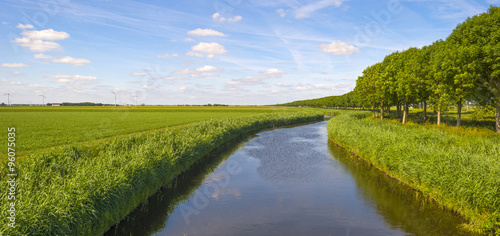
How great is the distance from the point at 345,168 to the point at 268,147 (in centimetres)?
1204

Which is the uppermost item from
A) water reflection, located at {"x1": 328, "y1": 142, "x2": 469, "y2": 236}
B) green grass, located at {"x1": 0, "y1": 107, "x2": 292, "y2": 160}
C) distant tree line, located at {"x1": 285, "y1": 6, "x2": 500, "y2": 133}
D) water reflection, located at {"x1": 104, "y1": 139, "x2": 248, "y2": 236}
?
distant tree line, located at {"x1": 285, "y1": 6, "x2": 500, "y2": 133}

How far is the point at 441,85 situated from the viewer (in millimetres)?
36719

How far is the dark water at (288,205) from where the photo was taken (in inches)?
469

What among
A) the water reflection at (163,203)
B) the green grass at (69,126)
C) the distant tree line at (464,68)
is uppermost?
the distant tree line at (464,68)

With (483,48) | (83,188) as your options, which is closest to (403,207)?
(83,188)

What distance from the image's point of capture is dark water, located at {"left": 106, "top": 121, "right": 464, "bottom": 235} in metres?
11.9

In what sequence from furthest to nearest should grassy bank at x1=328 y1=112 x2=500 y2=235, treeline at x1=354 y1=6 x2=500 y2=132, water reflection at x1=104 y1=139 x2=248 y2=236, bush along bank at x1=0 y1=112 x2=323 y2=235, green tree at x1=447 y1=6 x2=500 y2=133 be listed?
treeline at x1=354 y1=6 x2=500 y2=132
green tree at x1=447 y1=6 x2=500 y2=133
water reflection at x1=104 y1=139 x2=248 y2=236
grassy bank at x1=328 y1=112 x2=500 y2=235
bush along bank at x1=0 y1=112 x2=323 y2=235

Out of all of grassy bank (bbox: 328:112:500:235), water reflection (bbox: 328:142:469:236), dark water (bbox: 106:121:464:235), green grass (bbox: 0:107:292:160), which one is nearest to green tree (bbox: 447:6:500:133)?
grassy bank (bbox: 328:112:500:235)

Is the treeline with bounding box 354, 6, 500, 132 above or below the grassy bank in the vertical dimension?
above

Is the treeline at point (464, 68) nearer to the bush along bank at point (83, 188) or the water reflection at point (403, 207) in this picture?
the water reflection at point (403, 207)

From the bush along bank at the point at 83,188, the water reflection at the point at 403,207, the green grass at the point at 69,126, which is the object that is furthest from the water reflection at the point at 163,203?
the green grass at the point at 69,126

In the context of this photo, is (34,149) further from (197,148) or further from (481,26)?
(481,26)

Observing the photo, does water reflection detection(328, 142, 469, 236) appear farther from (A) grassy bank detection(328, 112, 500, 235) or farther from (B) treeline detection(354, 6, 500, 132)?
(B) treeline detection(354, 6, 500, 132)

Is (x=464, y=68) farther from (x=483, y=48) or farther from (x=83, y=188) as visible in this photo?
(x=83, y=188)
